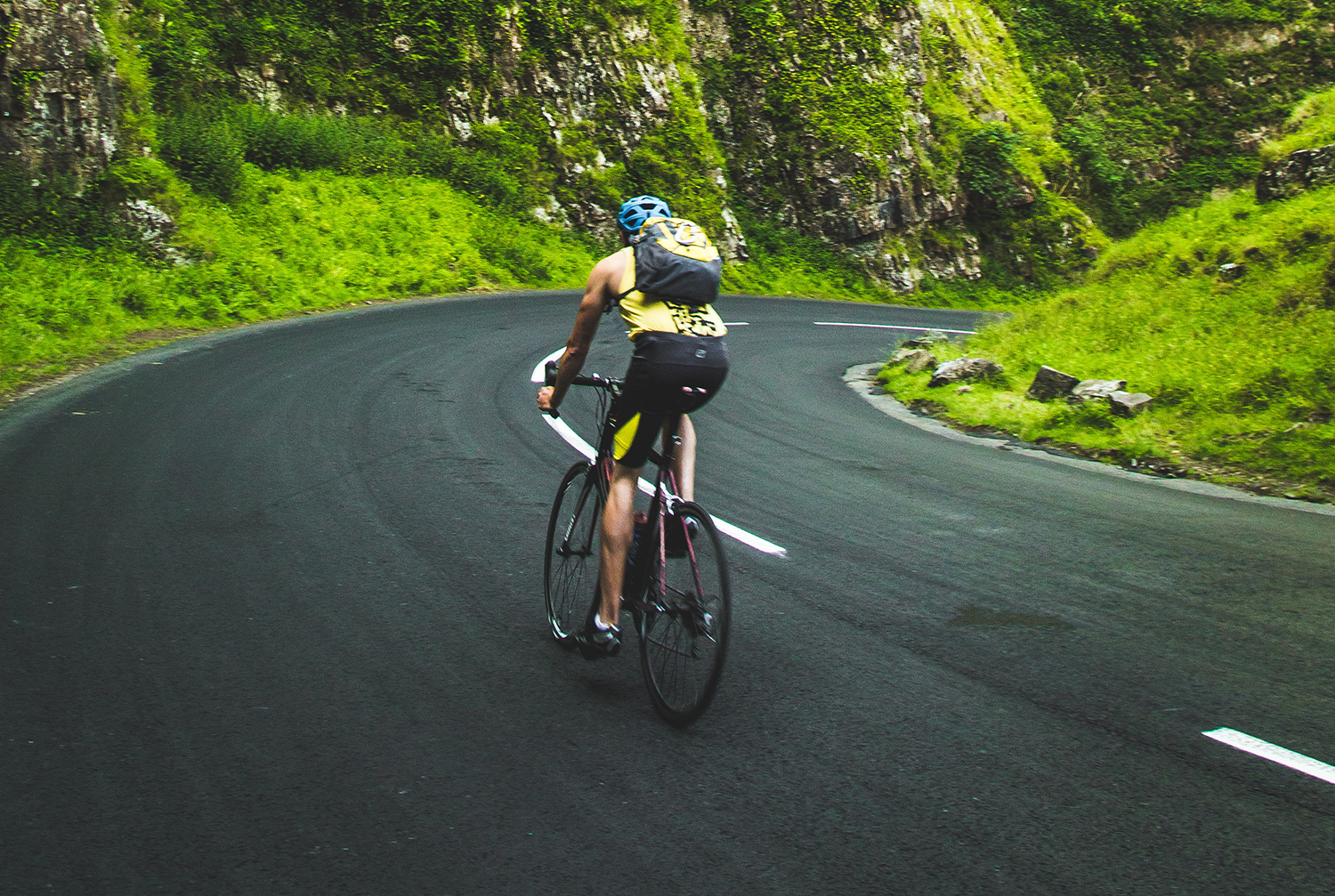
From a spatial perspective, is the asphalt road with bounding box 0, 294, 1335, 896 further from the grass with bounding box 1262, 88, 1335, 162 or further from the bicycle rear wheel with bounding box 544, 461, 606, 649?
the grass with bounding box 1262, 88, 1335, 162

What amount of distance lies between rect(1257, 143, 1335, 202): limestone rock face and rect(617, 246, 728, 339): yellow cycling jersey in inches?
570

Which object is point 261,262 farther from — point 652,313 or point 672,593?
point 672,593

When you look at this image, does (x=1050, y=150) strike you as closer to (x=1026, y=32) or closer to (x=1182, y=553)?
(x=1026, y=32)

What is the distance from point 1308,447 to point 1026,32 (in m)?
38.3

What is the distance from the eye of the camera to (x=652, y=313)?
3869 mm

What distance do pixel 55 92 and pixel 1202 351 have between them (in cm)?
1737

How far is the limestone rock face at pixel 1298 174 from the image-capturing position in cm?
1427

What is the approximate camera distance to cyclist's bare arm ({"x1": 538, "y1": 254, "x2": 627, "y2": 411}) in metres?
3.90

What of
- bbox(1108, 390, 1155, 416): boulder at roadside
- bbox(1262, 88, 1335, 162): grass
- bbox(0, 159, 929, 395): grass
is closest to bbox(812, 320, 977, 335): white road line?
bbox(0, 159, 929, 395): grass

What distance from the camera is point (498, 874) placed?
9.23 ft

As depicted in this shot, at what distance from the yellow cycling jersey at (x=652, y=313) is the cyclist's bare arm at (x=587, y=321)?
0.04 m

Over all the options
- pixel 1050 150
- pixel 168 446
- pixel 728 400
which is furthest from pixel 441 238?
pixel 1050 150

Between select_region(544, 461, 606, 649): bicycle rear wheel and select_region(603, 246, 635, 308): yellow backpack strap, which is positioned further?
select_region(544, 461, 606, 649): bicycle rear wheel

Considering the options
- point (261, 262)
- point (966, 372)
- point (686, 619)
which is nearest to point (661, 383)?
point (686, 619)
